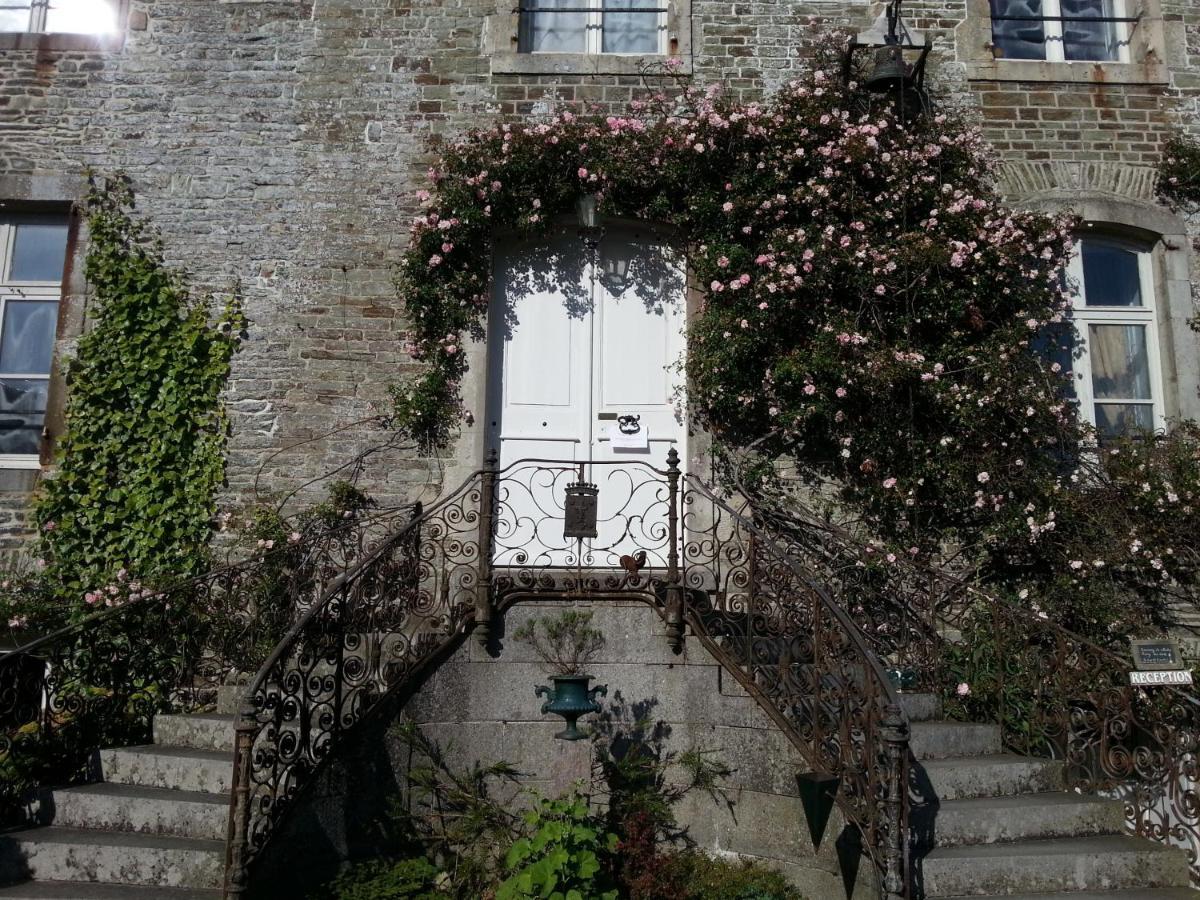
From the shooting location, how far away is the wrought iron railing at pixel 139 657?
16.5 feet

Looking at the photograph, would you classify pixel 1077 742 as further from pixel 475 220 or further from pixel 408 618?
pixel 475 220

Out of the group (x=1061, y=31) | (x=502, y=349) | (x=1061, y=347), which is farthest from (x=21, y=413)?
(x=1061, y=31)

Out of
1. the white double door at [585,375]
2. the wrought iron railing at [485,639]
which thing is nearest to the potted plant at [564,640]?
the wrought iron railing at [485,639]

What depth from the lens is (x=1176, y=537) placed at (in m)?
6.36

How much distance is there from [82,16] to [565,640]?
6124 mm

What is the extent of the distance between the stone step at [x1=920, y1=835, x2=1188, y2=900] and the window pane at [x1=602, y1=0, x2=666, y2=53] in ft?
19.6

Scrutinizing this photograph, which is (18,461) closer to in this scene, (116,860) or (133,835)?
(133,835)

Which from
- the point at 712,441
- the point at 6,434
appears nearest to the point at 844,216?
the point at 712,441

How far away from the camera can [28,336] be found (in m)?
7.25

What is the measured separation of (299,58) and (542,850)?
6.02 m

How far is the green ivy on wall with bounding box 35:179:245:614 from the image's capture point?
21.8ft

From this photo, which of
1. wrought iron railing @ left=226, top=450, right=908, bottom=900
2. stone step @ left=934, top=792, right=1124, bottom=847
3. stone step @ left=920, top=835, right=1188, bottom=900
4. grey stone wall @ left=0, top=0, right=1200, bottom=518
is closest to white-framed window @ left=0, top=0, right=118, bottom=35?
grey stone wall @ left=0, top=0, right=1200, bottom=518

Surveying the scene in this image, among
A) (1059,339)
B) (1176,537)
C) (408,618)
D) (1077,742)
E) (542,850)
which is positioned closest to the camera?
(542,850)

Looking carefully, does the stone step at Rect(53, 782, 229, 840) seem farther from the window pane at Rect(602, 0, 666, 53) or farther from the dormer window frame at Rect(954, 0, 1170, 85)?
the dormer window frame at Rect(954, 0, 1170, 85)
